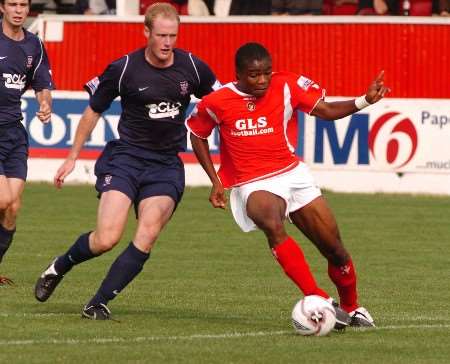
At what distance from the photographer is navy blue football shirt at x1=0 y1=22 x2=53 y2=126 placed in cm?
1239

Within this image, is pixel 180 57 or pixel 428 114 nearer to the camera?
pixel 180 57

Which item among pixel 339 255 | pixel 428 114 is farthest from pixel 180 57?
pixel 428 114

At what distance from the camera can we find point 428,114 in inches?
891

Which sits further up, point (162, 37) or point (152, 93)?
point (162, 37)

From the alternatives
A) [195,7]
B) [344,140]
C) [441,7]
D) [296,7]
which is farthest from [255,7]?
[344,140]

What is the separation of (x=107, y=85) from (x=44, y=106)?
5.31 ft

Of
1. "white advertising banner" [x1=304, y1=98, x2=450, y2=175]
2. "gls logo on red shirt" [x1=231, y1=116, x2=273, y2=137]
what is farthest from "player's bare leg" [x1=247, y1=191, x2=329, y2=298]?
"white advertising banner" [x1=304, y1=98, x2=450, y2=175]

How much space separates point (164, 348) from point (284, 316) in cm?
192

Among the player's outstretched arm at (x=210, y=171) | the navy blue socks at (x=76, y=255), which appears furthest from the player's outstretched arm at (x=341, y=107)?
the navy blue socks at (x=76, y=255)

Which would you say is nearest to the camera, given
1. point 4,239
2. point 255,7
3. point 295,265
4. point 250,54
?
point 295,265

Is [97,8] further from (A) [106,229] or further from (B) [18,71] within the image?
(A) [106,229]

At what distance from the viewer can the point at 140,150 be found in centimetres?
1080

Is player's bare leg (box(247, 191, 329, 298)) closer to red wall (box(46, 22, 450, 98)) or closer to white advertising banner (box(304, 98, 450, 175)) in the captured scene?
white advertising banner (box(304, 98, 450, 175))

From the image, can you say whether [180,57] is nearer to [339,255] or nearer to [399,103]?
[339,255]
